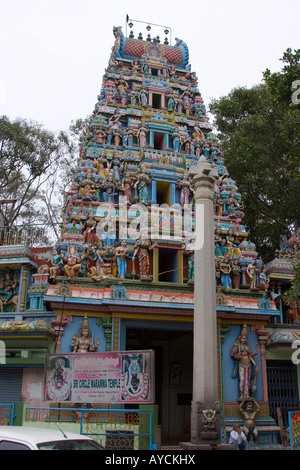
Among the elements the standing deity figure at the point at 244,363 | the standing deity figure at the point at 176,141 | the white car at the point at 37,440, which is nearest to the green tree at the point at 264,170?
the standing deity figure at the point at 176,141

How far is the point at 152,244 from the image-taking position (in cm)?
1706

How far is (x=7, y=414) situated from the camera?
10438 millimetres

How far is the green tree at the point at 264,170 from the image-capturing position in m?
26.1

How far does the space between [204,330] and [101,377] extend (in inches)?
99.4

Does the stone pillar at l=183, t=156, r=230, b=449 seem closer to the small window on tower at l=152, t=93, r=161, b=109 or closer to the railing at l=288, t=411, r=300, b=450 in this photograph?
Result: the railing at l=288, t=411, r=300, b=450

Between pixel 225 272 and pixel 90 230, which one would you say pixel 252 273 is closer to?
pixel 225 272

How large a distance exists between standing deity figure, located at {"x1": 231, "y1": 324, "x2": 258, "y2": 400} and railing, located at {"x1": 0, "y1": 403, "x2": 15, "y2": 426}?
8.07 m

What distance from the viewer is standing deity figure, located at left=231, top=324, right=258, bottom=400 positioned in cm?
1569

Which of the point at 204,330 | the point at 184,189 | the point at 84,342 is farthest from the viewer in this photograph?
the point at 184,189

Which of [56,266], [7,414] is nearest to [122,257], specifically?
[56,266]

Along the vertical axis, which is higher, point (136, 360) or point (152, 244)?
point (152, 244)
